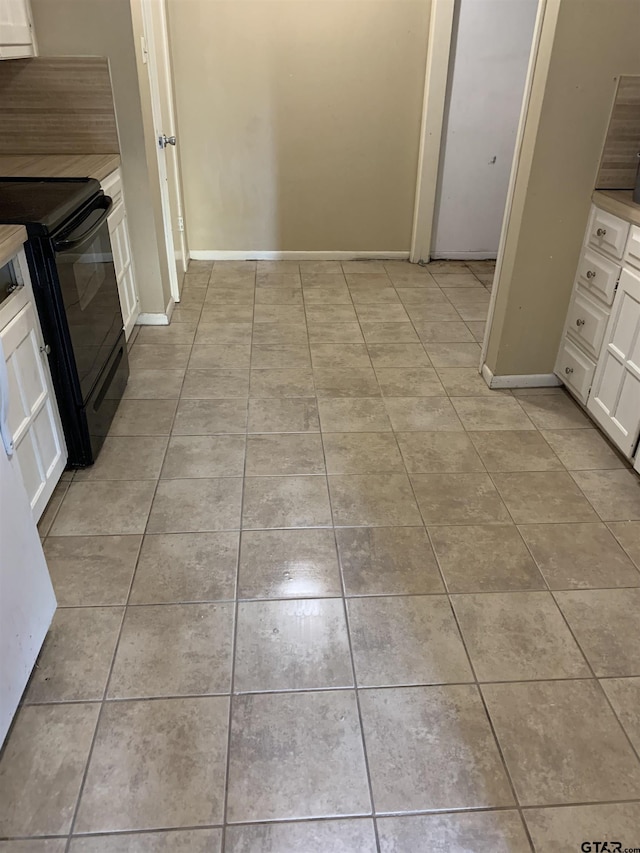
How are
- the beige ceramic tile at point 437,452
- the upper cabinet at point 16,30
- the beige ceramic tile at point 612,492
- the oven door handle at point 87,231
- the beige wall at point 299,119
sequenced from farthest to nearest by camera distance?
the beige wall at point 299,119, the upper cabinet at point 16,30, the beige ceramic tile at point 437,452, the beige ceramic tile at point 612,492, the oven door handle at point 87,231

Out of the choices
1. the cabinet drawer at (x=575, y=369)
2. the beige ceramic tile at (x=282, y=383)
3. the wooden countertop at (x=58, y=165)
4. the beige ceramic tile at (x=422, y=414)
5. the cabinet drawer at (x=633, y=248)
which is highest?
the wooden countertop at (x=58, y=165)

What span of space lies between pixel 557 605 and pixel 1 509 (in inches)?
58.8

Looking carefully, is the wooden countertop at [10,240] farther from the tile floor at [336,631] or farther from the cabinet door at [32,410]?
the tile floor at [336,631]

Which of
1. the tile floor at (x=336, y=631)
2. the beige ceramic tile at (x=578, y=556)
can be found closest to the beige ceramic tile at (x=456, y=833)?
the tile floor at (x=336, y=631)

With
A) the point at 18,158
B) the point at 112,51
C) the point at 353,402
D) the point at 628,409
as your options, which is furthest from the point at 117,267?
the point at 628,409

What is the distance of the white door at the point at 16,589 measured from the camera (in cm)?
136

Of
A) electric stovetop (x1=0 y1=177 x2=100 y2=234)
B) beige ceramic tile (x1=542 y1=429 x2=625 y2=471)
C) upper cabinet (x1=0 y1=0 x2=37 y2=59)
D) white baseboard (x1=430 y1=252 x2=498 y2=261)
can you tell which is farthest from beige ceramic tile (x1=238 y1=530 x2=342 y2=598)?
white baseboard (x1=430 y1=252 x2=498 y2=261)

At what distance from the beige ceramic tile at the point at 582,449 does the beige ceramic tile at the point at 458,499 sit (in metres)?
0.39

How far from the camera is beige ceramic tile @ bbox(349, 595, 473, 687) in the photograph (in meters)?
1.61

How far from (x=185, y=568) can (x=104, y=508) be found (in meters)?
0.44

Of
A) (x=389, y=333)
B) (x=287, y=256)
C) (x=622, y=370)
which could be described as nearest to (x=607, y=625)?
(x=622, y=370)

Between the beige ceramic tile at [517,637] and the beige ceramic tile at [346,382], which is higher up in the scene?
the beige ceramic tile at [517,637]

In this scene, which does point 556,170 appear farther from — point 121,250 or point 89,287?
point 121,250

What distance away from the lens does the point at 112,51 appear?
295cm
